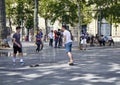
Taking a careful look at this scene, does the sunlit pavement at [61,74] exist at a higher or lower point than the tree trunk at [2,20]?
lower

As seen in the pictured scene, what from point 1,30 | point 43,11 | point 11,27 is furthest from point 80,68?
point 11,27

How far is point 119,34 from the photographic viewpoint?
53.1 m

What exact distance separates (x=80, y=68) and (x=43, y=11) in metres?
37.3

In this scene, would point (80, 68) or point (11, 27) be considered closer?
point (80, 68)

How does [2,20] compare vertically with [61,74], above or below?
above

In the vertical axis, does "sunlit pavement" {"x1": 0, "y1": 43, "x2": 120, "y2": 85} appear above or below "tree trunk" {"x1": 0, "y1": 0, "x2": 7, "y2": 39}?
below

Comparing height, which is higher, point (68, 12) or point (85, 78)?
point (68, 12)

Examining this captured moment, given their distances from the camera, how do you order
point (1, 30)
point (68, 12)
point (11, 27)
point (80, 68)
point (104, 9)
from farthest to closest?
point (11, 27)
point (68, 12)
point (104, 9)
point (1, 30)
point (80, 68)

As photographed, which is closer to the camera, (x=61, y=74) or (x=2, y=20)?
(x=61, y=74)

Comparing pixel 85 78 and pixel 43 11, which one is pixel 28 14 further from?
pixel 85 78

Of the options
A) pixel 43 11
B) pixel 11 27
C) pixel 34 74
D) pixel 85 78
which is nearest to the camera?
pixel 85 78

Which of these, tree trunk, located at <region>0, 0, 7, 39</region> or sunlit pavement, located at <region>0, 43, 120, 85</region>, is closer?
sunlit pavement, located at <region>0, 43, 120, 85</region>

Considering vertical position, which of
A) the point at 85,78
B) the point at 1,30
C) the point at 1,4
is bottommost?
the point at 85,78

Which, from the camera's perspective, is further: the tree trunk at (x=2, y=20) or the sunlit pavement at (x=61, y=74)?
the tree trunk at (x=2, y=20)
